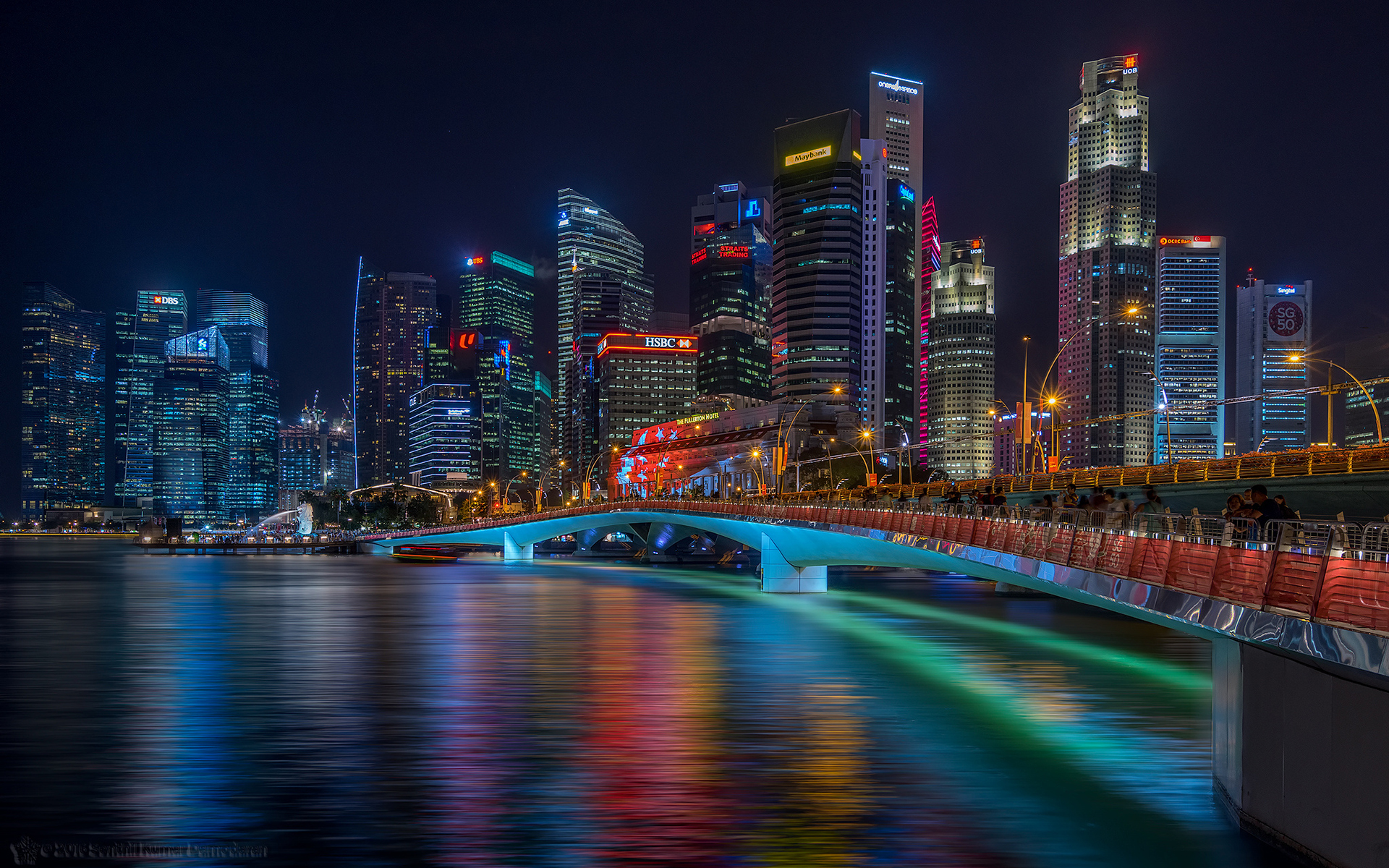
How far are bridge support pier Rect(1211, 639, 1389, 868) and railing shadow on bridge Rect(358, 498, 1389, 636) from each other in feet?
2.43

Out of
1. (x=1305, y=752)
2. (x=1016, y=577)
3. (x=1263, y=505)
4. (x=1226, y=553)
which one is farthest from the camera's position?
(x=1016, y=577)

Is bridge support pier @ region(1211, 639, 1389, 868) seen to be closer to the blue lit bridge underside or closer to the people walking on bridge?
the blue lit bridge underside

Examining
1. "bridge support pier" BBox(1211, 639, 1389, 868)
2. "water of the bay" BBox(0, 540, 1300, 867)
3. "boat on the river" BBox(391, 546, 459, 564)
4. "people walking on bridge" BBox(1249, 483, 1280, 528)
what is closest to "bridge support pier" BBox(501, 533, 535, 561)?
"boat on the river" BBox(391, 546, 459, 564)

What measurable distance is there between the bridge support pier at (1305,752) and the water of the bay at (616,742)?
1.09 metres

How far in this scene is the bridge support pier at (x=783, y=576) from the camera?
74312mm

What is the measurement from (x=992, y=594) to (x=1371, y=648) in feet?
228

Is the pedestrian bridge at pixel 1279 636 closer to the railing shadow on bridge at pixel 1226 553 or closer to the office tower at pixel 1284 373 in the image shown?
the railing shadow on bridge at pixel 1226 553

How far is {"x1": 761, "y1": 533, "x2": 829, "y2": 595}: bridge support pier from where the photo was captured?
74312 millimetres

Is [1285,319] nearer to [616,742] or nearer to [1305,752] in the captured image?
[616,742]

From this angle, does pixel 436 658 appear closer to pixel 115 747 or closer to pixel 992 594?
pixel 115 747

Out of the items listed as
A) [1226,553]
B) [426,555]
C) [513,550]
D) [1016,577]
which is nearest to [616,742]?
[1016,577]

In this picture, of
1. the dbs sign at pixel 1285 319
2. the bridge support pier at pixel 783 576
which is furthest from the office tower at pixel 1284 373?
the bridge support pier at pixel 783 576

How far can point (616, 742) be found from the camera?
23.8 m

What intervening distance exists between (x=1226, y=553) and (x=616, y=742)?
44.0 ft
